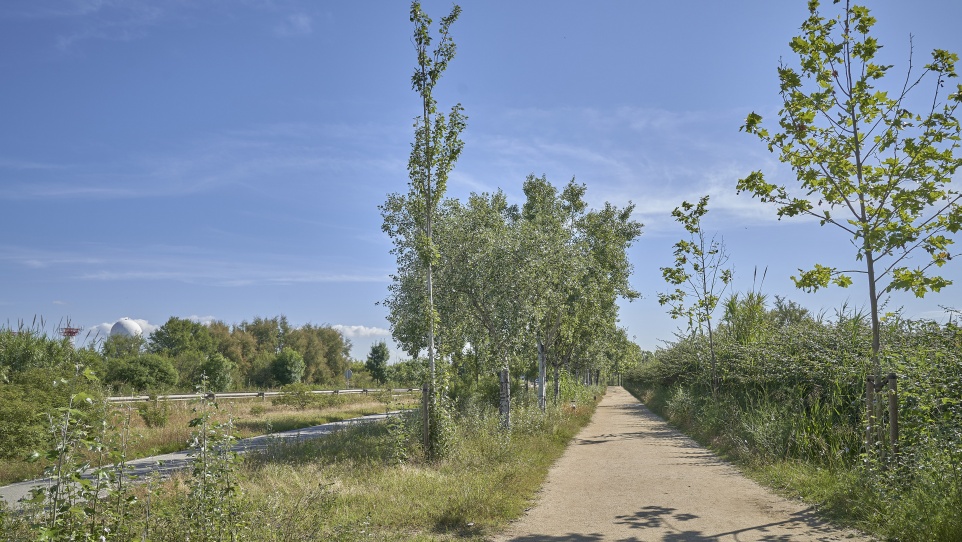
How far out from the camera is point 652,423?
77.2 feet

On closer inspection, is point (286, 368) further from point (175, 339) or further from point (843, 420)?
point (843, 420)

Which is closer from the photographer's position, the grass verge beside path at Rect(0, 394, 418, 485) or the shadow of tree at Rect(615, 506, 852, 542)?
the shadow of tree at Rect(615, 506, 852, 542)

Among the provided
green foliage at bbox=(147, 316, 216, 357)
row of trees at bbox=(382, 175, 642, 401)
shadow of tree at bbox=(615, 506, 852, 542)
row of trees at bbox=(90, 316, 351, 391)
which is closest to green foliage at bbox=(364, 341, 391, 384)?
row of trees at bbox=(90, 316, 351, 391)

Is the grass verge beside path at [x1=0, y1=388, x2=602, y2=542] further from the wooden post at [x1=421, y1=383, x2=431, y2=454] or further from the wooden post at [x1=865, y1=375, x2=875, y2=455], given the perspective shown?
the wooden post at [x1=865, y1=375, x2=875, y2=455]

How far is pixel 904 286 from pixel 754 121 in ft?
10.6

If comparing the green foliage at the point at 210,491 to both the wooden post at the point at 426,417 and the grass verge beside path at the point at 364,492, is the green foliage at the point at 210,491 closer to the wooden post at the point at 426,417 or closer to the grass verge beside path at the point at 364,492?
the grass verge beside path at the point at 364,492

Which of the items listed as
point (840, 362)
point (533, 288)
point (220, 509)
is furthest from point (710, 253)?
point (220, 509)

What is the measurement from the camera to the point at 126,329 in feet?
192

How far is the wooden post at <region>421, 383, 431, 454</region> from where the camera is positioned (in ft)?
41.4

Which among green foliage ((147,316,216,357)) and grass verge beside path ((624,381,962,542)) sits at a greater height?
green foliage ((147,316,216,357))

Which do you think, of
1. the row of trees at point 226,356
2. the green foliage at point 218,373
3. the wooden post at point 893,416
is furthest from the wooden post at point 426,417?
the green foliage at point 218,373

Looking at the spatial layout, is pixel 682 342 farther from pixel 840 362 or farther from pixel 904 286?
pixel 904 286

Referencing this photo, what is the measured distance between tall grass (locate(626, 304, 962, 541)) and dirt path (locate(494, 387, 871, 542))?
586mm

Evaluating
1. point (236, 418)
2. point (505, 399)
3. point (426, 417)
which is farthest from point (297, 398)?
point (236, 418)
